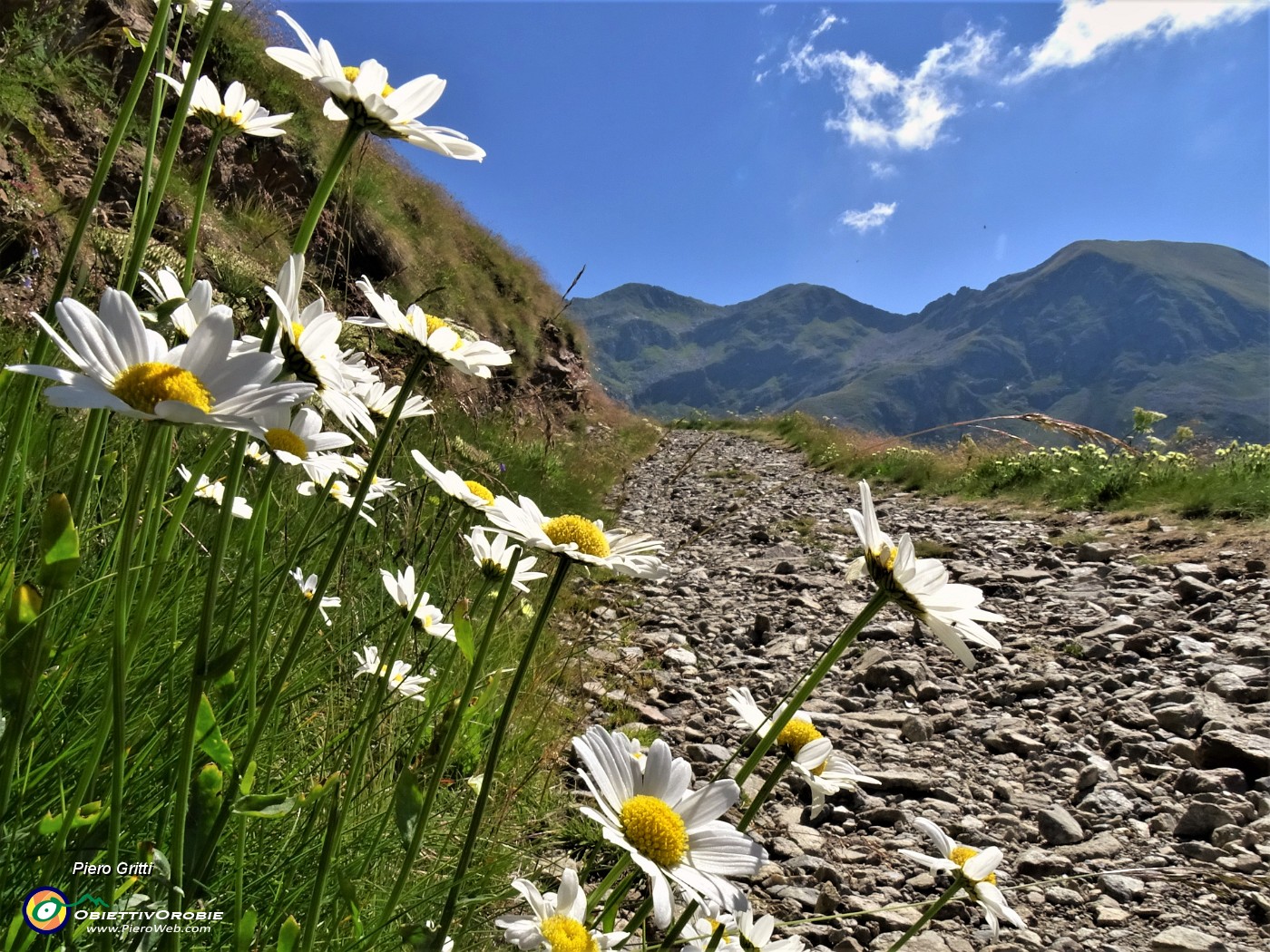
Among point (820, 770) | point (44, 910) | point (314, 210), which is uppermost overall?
point (314, 210)

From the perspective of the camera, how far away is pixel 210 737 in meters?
0.89

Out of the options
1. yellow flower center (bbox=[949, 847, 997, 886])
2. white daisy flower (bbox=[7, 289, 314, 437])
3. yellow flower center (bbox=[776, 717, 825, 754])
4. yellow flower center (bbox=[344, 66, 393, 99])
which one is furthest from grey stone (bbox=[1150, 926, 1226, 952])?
yellow flower center (bbox=[344, 66, 393, 99])

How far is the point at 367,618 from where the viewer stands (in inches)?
94.1

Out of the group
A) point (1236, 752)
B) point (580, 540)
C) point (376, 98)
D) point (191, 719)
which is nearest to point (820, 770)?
point (580, 540)

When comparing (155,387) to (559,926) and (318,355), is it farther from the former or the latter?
(559,926)

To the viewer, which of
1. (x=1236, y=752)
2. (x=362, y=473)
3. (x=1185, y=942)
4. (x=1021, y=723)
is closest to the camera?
(x=362, y=473)

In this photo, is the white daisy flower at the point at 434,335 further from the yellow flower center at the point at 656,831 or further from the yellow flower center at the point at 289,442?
the yellow flower center at the point at 656,831

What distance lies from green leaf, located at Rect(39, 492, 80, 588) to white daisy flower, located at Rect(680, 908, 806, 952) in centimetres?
82

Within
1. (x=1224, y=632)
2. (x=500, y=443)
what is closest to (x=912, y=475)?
(x=500, y=443)

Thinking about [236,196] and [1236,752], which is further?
[236,196]

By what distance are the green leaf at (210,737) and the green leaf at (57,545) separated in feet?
0.64

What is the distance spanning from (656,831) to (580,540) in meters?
0.39

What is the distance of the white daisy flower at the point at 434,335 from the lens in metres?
1.14

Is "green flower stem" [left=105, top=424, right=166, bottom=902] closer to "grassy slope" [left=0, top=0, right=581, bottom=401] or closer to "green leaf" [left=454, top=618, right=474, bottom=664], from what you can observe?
"green leaf" [left=454, top=618, right=474, bottom=664]
